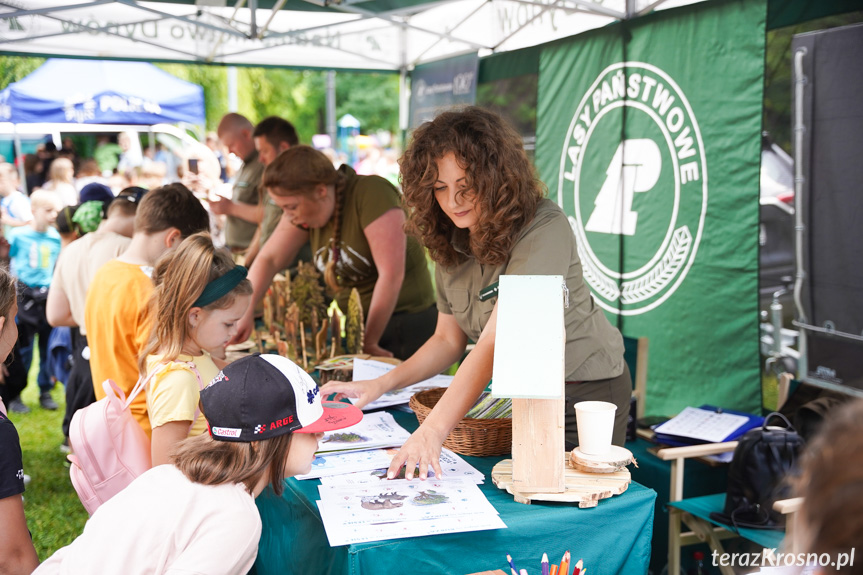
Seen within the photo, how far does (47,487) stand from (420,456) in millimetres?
3370

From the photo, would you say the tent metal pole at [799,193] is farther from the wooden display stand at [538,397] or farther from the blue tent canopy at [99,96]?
the blue tent canopy at [99,96]

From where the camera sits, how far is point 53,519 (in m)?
3.73

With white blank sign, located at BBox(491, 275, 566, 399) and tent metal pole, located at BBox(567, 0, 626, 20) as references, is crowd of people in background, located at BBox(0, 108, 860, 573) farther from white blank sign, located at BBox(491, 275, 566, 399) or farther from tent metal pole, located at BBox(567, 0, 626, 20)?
tent metal pole, located at BBox(567, 0, 626, 20)

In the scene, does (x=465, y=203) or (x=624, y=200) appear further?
(x=624, y=200)

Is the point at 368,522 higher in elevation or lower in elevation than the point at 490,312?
lower

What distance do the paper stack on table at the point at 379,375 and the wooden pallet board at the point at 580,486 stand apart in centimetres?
74

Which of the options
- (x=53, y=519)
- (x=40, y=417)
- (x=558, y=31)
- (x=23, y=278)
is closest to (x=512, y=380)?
(x=53, y=519)

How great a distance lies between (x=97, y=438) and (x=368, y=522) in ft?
2.91

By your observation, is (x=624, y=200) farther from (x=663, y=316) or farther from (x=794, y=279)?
(x=794, y=279)

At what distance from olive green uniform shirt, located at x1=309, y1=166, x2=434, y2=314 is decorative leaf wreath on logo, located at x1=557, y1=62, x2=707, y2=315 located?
5.07 feet

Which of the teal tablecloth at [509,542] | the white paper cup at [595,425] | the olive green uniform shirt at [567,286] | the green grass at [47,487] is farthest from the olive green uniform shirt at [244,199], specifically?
the white paper cup at [595,425]

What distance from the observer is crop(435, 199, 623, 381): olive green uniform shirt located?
181cm

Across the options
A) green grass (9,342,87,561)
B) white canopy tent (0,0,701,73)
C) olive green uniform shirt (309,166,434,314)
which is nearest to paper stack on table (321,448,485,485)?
olive green uniform shirt (309,166,434,314)

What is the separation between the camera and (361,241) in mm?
3156
